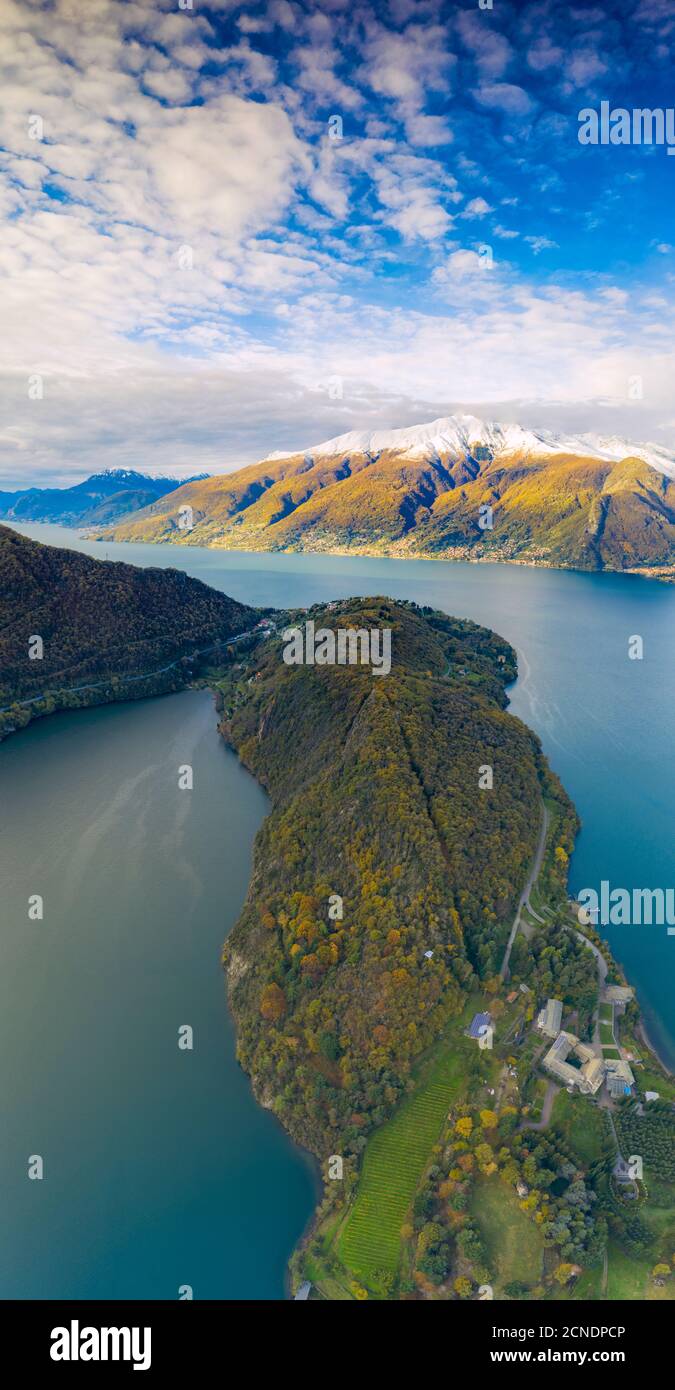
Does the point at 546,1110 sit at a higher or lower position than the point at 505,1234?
higher

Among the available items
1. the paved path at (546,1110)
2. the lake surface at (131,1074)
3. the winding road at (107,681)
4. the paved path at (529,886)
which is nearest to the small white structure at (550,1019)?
the paved path at (546,1110)

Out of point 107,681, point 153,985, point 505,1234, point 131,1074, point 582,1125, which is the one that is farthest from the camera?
point 107,681

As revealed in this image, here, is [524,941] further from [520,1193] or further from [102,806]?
[102,806]

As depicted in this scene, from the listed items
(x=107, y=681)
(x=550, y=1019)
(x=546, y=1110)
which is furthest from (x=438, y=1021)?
(x=107, y=681)

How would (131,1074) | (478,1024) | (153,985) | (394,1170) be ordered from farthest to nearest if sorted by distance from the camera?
1. (153,985)
2. (478,1024)
3. (131,1074)
4. (394,1170)

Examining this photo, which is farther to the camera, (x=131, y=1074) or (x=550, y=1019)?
(x=550, y=1019)

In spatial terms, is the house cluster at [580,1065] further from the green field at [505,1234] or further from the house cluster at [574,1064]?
the green field at [505,1234]

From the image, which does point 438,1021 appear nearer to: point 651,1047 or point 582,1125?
point 582,1125

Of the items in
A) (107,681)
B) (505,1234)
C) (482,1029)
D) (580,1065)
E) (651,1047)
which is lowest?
(505,1234)
